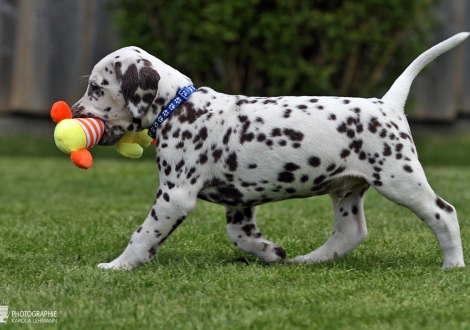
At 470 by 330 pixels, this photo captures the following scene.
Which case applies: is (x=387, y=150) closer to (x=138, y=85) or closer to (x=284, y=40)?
(x=138, y=85)

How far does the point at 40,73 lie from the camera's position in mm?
12297

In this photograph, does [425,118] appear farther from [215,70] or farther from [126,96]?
[126,96]

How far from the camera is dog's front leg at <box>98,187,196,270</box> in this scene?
176 inches

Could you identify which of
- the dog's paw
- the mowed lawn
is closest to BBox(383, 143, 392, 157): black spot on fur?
the mowed lawn

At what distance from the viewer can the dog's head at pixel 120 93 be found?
456cm

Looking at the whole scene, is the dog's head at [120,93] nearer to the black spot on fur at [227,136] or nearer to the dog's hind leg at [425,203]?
the black spot on fur at [227,136]

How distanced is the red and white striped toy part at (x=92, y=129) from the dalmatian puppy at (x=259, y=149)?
6.3 inches

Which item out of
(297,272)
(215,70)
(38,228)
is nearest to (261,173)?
(297,272)

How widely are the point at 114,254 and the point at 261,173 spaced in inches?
44.7

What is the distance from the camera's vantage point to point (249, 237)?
488 centimetres

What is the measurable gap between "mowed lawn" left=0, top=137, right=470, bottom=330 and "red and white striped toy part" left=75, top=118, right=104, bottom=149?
70 cm

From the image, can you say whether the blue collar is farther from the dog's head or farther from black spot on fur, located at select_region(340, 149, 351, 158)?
black spot on fur, located at select_region(340, 149, 351, 158)

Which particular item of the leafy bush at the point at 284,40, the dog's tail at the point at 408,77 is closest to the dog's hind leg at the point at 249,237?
the dog's tail at the point at 408,77

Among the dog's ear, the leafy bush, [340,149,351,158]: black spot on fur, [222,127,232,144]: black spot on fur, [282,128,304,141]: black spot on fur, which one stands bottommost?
the leafy bush
